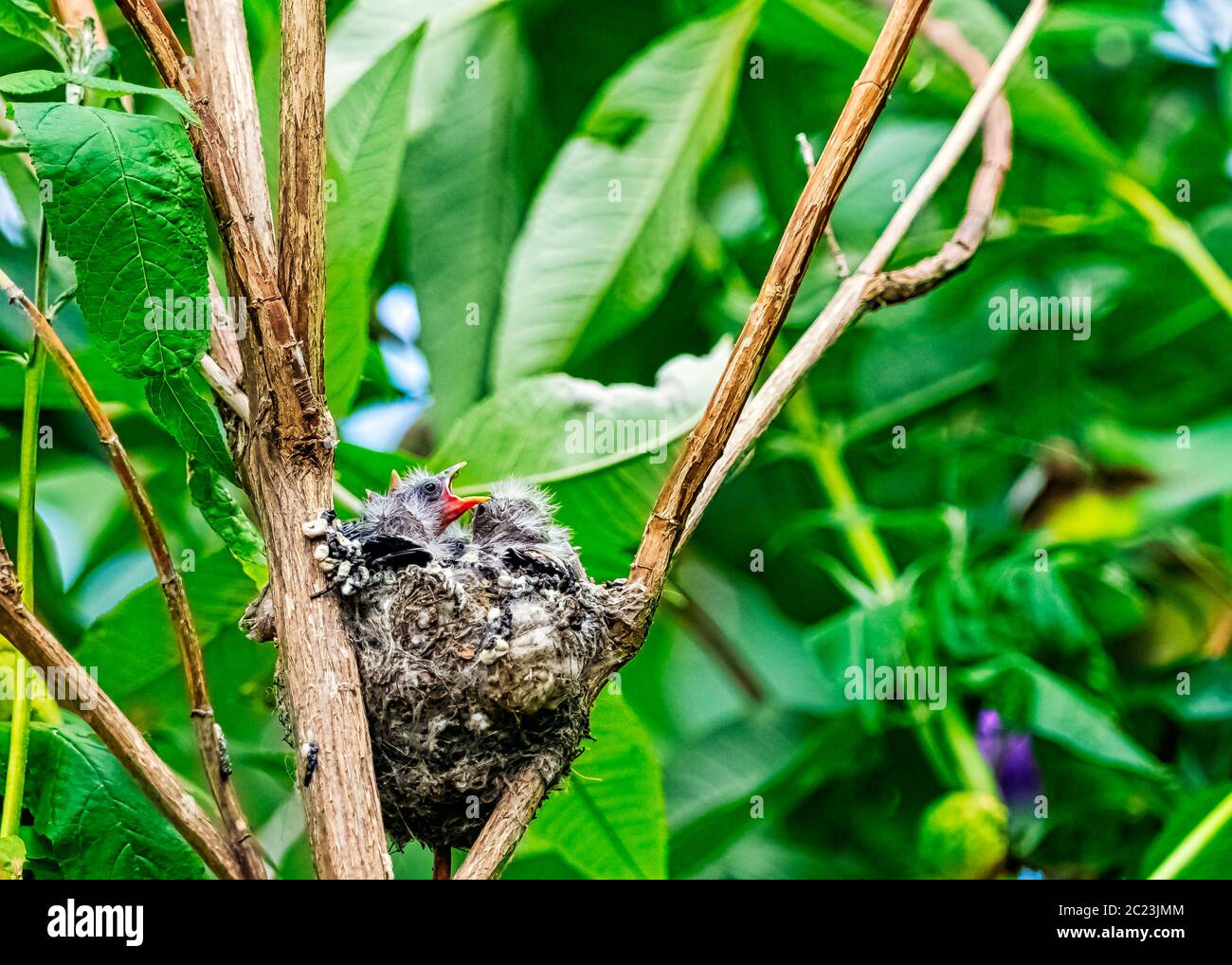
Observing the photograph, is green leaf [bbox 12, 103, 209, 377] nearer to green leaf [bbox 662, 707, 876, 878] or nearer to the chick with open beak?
the chick with open beak

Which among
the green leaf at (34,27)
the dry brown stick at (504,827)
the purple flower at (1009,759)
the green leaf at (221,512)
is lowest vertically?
the dry brown stick at (504,827)

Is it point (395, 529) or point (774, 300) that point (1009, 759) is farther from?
point (774, 300)

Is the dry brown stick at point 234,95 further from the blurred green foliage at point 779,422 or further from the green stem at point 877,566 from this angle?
the green stem at point 877,566

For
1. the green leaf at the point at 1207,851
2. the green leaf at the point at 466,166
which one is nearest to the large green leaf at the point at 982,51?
the green leaf at the point at 466,166

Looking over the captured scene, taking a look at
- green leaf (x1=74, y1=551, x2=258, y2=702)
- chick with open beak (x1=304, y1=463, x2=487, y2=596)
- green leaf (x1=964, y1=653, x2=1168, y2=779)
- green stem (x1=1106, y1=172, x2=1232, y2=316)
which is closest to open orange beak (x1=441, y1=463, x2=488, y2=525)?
chick with open beak (x1=304, y1=463, x2=487, y2=596)

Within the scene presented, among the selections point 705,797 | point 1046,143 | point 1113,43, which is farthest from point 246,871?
point 1113,43

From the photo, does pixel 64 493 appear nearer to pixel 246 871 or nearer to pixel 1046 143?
pixel 246 871

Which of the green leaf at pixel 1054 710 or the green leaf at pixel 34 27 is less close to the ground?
the green leaf at pixel 34 27
